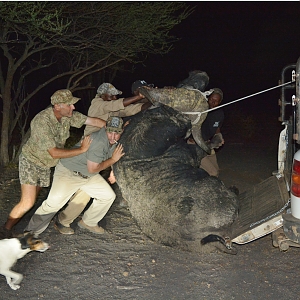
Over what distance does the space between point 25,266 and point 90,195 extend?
3.86 ft

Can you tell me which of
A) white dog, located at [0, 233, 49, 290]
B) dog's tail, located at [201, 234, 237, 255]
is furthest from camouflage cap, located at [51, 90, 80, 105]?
dog's tail, located at [201, 234, 237, 255]

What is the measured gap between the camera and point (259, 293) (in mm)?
3361

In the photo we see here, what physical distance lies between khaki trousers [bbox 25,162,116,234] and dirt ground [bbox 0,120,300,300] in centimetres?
30

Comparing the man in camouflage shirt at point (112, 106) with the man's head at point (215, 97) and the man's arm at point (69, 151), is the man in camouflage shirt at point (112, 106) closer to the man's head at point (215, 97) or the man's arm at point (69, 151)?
the man's arm at point (69, 151)

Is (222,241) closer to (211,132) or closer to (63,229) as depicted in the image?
(63,229)

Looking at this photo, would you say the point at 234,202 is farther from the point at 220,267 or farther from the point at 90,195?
the point at 90,195

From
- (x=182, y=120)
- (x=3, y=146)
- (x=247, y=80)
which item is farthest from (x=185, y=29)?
(x=182, y=120)

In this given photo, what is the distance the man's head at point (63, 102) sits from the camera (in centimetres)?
423

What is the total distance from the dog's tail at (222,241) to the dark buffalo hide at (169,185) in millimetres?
52

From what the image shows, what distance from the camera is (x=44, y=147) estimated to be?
4145 mm

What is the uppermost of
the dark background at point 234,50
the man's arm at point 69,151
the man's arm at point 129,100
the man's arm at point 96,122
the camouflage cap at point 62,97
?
the camouflage cap at point 62,97

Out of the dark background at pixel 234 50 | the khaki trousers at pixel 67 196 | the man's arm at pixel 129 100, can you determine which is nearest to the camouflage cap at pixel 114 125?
the man's arm at pixel 129 100

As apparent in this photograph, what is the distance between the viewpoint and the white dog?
3365mm

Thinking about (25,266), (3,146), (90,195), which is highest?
Answer: (90,195)
